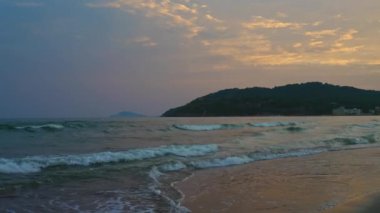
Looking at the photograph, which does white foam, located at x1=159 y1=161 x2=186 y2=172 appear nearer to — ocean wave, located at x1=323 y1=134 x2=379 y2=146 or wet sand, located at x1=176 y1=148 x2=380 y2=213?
wet sand, located at x1=176 y1=148 x2=380 y2=213

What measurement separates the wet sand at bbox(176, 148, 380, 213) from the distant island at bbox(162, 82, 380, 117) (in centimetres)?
12783

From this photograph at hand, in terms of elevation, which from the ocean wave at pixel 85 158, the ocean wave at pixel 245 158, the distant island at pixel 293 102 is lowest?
the ocean wave at pixel 245 158

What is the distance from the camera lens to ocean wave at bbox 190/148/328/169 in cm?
1922

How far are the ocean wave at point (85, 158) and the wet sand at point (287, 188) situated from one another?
4767 mm

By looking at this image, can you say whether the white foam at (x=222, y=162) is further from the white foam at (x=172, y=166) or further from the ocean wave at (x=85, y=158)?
the ocean wave at (x=85, y=158)

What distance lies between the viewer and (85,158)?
19.4 metres

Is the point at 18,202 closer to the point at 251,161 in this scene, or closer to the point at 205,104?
the point at 251,161

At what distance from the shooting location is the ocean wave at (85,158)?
16.6 m

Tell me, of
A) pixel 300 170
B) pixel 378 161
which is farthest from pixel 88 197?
pixel 378 161

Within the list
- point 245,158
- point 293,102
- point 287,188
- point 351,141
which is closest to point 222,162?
point 245,158

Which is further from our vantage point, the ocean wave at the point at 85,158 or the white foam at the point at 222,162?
the white foam at the point at 222,162

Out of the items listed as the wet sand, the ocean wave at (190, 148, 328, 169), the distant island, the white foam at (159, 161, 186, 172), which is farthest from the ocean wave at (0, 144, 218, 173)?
the distant island

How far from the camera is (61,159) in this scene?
61.9 feet

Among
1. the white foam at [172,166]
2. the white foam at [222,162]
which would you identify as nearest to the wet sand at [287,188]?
the white foam at [222,162]
